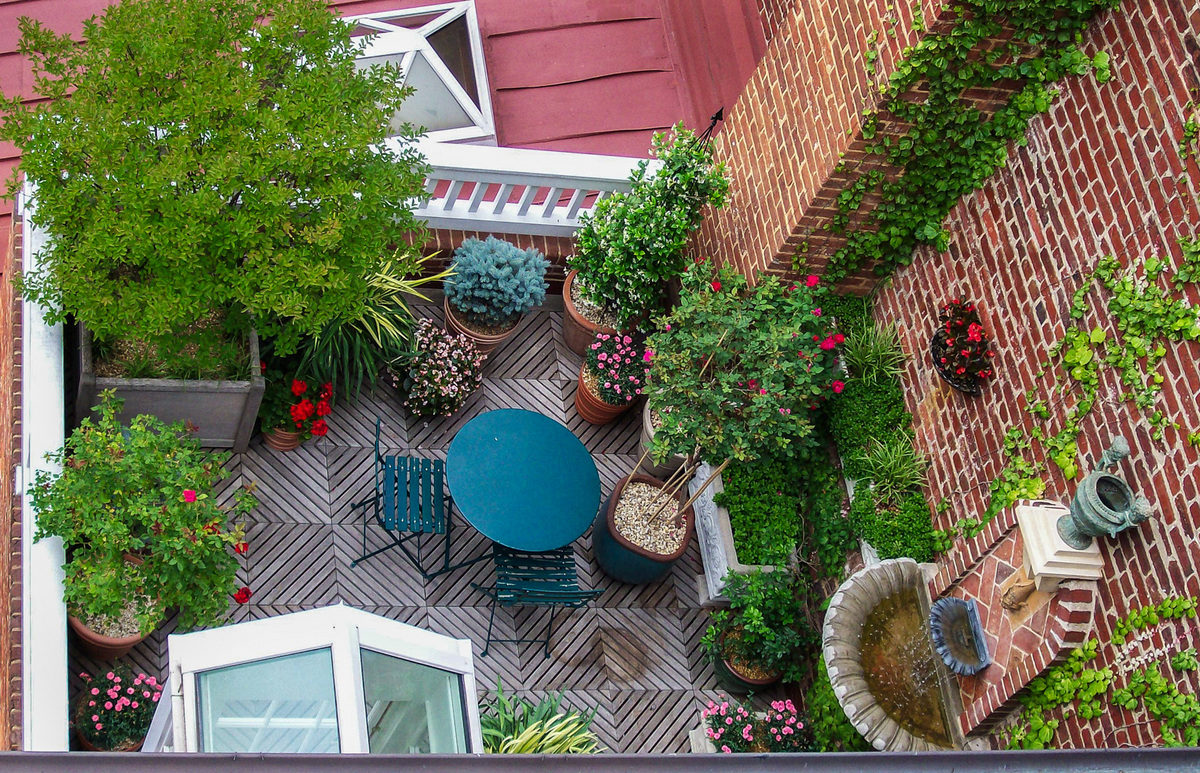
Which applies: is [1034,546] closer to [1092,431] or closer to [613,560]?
[1092,431]

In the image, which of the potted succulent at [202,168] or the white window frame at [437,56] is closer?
the potted succulent at [202,168]

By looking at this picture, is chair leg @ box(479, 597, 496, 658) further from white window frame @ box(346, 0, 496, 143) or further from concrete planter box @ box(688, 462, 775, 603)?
white window frame @ box(346, 0, 496, 143)

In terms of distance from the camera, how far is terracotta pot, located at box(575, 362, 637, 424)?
→ 7.62 metres

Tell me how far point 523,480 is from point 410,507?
28.1 inches

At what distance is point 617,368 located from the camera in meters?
7.52

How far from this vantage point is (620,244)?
7289 mm

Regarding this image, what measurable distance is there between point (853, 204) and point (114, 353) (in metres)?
4.44

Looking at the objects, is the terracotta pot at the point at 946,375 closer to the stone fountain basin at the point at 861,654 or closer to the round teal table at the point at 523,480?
the stone fountain basin at the point at 861,654

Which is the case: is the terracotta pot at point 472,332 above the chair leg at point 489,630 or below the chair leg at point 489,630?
above

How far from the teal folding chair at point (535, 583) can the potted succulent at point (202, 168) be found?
182cm

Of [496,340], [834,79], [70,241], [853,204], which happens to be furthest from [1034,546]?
[70,241]

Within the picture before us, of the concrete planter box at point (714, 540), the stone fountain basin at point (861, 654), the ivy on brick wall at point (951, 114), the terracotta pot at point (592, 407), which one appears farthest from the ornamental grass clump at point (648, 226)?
the stone fountain basin at point (861, 654)

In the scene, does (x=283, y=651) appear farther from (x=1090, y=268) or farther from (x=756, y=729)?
(x=1090, y=268)

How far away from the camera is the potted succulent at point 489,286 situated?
7352 mm
